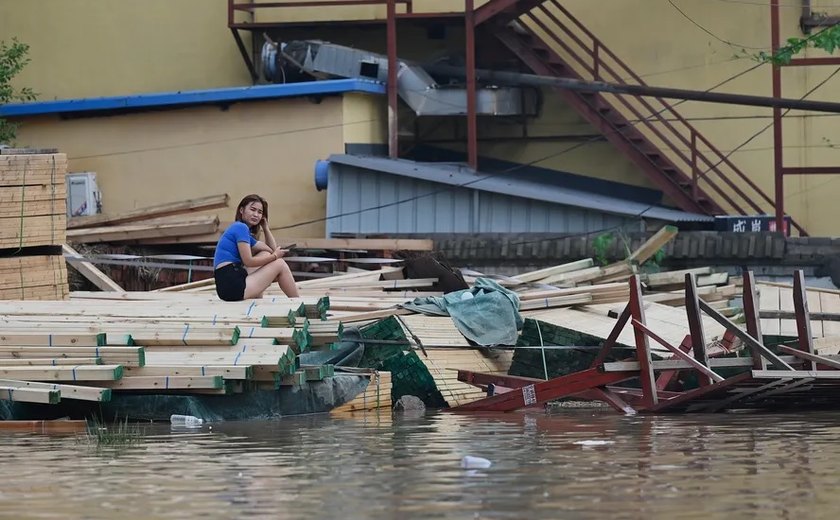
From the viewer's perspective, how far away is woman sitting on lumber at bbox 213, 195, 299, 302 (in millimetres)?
15672

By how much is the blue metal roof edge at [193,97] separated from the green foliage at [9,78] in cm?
27

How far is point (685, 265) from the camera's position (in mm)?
23109

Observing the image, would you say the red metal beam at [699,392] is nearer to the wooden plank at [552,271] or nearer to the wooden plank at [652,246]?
the wooden plank at [552,271]

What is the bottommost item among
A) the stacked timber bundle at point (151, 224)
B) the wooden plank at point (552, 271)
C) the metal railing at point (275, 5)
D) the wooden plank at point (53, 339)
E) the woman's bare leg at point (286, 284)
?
the wooden plank at point (53, 339)

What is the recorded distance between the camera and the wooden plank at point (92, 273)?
19562 mm

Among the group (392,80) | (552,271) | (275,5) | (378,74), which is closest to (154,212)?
(275,5)

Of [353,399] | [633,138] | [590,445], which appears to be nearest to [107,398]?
[353,399]

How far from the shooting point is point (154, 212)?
75.0ft

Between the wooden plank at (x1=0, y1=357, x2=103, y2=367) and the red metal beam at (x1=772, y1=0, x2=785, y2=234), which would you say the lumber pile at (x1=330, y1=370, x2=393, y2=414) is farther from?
the red metal beam at (x1=772, y1=0, x2=785, y2=234)

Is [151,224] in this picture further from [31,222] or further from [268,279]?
[268,279]

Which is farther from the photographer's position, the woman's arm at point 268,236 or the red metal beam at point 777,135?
the red metal beam at point 777,135

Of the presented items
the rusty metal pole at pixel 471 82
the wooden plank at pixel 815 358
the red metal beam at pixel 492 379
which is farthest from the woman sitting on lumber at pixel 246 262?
the rusty metal pole at pixel 471 82

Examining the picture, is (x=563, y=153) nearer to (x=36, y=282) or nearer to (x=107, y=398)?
(x=36, y=282)

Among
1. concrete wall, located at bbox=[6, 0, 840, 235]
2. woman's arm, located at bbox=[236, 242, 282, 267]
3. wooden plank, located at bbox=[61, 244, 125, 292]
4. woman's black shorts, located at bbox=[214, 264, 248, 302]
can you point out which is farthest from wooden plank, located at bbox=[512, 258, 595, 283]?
woman's black shorts, located at bbox=[214, 264, 248, 302]
